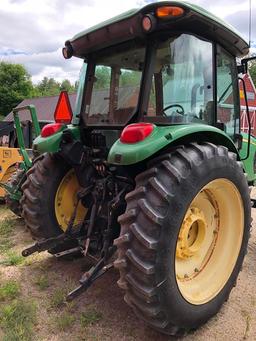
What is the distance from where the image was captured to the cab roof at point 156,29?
283 cm

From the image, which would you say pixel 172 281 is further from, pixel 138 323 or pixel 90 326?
pixel 90 326

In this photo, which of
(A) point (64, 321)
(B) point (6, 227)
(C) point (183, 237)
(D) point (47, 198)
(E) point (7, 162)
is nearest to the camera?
(C) point (183, 237)

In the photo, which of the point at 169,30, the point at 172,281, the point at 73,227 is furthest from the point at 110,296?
the point at 169,30

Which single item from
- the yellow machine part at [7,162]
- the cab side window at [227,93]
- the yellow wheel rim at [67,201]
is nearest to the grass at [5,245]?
the yellow wheel rim at [67,201]

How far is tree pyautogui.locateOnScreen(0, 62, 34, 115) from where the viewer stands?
4691cm

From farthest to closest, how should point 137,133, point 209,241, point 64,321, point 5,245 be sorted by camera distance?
point 5,245 < point 209,241 < point 64,321 < point 137,133

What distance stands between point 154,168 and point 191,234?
80 centimetres

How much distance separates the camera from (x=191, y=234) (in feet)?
10.4

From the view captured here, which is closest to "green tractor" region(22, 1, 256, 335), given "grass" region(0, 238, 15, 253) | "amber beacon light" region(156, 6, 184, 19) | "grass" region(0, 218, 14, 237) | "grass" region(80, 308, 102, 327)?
"amber beacon light" region(156, 6, 184, 19)

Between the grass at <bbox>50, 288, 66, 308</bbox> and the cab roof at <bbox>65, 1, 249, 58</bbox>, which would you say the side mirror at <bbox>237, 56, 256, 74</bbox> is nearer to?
the cab roof at <bbox>65, 1, 249, 58</bbox>

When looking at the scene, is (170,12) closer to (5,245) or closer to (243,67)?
(243,67)

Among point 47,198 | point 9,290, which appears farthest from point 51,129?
point 9,290

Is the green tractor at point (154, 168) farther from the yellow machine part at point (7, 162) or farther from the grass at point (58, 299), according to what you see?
the yellow machine part at point (7, 162)

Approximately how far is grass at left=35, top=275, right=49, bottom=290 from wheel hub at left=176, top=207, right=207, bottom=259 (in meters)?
1.40
